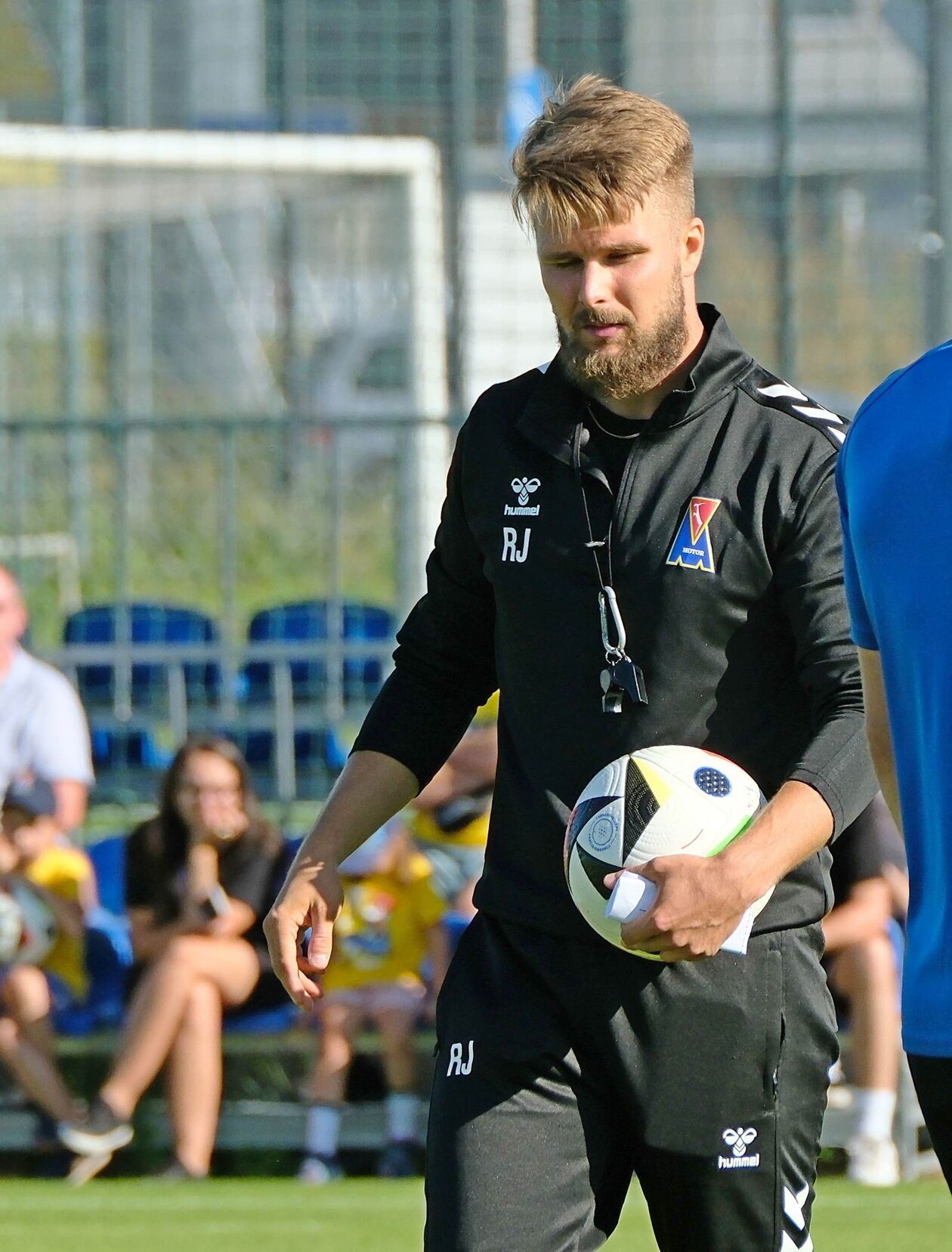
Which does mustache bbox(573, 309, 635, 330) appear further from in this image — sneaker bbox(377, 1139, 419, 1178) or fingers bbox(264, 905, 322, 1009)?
sneaker bbox(377, 1139, 419, 1178)

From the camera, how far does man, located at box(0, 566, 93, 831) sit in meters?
7.73

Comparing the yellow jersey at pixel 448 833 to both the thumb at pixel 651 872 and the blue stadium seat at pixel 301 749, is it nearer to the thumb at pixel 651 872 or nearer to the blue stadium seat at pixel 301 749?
the blue stadium seat at pixel 301 749

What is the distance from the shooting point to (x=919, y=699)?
234 cm

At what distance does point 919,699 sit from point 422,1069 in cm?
513

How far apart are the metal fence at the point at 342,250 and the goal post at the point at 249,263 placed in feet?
0.08

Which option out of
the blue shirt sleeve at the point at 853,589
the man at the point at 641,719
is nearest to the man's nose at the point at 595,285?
the man at the point at 641,719

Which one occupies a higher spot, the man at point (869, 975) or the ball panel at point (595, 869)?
the ball panel at point (595, 869)

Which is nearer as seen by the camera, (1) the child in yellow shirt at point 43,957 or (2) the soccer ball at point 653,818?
(2) the soccer ball at point 653,818

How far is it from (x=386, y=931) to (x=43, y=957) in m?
1.20

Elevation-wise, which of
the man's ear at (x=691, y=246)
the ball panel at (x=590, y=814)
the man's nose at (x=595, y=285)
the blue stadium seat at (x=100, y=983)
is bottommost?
the blue stadium seat at (x=100, y=983)

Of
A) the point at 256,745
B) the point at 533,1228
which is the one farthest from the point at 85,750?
the point at 533,1228

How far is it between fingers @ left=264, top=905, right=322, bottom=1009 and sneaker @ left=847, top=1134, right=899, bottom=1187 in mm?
4099

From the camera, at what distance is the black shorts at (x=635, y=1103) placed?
3.04 m

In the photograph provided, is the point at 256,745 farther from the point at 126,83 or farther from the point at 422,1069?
the point at 126,83
